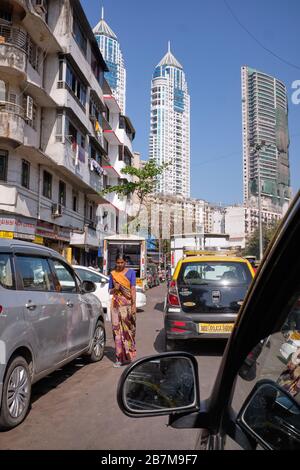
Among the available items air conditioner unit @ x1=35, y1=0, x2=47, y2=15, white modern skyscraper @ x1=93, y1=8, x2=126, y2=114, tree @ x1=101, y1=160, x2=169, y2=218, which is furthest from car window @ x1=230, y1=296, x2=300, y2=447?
white modern skyscraper @ x1=93, y1=8, x2=126, y2=114

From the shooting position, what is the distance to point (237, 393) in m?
1.53

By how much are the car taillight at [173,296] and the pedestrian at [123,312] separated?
2.36 feet

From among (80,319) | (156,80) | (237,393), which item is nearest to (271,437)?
(237,393)

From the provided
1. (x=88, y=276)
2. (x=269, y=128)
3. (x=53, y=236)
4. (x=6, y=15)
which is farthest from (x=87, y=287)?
(x=6, y=15)

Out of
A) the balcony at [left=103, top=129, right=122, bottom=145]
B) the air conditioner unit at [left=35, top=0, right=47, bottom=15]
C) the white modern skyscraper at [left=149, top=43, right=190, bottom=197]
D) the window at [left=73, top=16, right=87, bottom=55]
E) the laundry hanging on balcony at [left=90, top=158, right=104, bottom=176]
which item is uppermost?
the white modern skyscraper at [left=149, top=43, right=190, bottom=197]

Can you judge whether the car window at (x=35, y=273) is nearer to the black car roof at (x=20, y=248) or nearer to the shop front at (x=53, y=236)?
the black car roof at (x=20, y=248)

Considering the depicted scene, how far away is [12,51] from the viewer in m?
17.5

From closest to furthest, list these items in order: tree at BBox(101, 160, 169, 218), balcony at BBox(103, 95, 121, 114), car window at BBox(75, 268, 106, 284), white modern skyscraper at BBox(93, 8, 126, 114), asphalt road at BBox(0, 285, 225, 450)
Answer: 1. asphalt road at BBox(0, 285, 225, 450)
2. car window at BBox(75, 268, 106, 284)
3. tree at BBox(101, 160, 169, 218)
4. balcony at BBox(103, 95, 121, 114)
5. white modern skyscraper at BBox(93, 8, 126, 114)

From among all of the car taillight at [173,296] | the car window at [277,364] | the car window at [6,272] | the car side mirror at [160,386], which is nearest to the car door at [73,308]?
the car window at [6,272]

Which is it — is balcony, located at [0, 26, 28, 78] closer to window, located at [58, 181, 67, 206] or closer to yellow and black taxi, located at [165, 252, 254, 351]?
window, located at [58, 181, 67, 206]

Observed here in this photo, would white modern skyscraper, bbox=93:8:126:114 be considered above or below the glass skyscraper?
above

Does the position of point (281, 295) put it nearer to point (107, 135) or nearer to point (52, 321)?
point (52, 321)

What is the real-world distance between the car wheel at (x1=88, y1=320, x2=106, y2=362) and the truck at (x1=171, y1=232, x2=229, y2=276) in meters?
12.5

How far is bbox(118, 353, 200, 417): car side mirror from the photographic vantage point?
5.33ft
